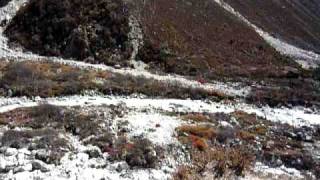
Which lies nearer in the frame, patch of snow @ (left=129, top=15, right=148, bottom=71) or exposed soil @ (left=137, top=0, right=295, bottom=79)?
patch of snow @ (left=129, top=15, right=148, bottom=71)

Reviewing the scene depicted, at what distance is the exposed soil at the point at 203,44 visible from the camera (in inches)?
2488

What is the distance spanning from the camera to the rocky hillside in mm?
30703

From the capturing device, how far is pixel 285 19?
101062 millimetres

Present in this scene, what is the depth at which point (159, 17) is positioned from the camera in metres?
71.8

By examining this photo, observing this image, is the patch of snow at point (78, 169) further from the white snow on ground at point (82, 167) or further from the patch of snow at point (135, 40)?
the patch of snow at point (135, 40)

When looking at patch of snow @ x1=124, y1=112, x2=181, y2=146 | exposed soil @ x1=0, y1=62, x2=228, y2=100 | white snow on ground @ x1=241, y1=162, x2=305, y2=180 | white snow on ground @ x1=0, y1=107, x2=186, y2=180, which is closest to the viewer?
white snow on ground @ x1=0, y1=107, x2=186, y2=180

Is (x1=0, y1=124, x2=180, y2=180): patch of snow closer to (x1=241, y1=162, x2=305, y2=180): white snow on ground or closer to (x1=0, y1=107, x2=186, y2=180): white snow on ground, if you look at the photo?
(x1=0, y1=107, x2=186, y2=180): white snow on ground

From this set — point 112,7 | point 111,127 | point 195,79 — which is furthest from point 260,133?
point 112,7

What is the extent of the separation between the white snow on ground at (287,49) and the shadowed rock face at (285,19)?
2.24 m

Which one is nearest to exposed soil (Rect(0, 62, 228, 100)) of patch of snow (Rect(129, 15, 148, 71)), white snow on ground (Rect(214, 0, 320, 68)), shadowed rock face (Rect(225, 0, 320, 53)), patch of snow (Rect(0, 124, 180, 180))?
patch of snow (Rect(129, 15, 148, 71))

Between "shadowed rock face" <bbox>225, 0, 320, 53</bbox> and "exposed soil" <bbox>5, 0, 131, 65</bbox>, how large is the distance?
28.5 metres

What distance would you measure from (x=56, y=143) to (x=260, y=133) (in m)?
15.1

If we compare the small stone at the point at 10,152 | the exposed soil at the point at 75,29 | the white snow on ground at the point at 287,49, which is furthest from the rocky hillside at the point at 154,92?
the white snow on ground at the point at 287,49

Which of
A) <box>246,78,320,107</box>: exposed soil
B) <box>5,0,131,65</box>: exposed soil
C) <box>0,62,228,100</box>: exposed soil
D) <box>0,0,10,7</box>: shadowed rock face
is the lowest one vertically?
<box>246,78,320,107</box>: exposed soil
